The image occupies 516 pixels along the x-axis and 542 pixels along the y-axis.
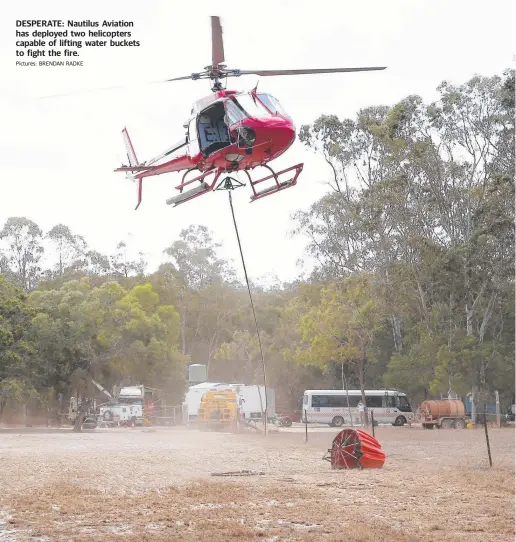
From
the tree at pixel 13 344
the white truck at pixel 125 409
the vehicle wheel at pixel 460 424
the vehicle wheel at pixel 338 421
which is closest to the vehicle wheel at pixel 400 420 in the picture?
the vehicle wheel at pixel 338 421

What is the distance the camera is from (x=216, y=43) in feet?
39.4

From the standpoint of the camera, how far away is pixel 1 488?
49.4 ft

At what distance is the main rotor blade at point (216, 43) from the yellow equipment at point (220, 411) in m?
27.8

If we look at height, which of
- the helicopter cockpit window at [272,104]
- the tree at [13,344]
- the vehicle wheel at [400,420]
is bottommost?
the vehicle wheel at [400,420]

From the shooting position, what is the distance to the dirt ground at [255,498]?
1042 cm

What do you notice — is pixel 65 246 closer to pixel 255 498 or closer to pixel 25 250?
pixel 25 250

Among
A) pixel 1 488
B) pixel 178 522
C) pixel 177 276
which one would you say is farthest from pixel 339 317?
pixel 178 522

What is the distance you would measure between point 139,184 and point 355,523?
21.5ft

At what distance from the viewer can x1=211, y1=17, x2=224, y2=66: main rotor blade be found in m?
11.5

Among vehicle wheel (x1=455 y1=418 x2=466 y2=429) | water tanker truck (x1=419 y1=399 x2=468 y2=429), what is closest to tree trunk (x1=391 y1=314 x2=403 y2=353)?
water tanker truck (x1=419 y1=399 x2=468 y2=429)

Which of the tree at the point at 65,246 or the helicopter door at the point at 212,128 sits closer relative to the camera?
the helicopter door at the point at 212,128

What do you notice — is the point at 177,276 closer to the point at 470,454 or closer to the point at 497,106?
the point at 497,106

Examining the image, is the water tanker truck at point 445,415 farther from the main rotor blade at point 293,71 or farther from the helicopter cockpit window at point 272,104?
the main rotor blade at point 293,71

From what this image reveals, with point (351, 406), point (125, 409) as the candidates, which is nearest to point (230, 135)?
point (351, 406)
